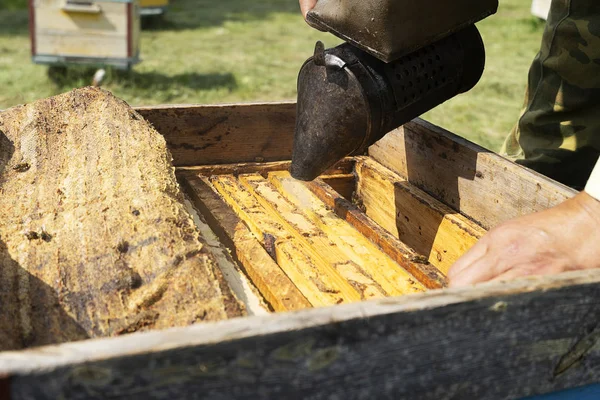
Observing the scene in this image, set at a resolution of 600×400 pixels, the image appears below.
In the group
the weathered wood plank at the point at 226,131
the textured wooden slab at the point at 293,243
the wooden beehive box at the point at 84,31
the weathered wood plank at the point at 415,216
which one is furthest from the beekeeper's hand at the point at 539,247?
the wooden beehive box at the point at 84,31

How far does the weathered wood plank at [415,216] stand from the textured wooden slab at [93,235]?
729 mm

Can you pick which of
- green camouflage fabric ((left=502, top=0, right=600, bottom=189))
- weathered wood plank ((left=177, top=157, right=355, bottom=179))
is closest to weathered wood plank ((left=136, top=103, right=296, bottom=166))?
weathered wood plank ((left=177, top=157, right=355, bottom=179))

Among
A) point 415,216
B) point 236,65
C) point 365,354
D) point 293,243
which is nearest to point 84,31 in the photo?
point 236,65

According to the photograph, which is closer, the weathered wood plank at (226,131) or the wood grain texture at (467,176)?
the wood grain texture at (467,176)

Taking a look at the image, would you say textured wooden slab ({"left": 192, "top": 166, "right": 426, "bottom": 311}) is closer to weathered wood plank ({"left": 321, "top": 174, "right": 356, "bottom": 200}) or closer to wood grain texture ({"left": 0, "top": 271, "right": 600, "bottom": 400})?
weathered wood plank ({"left": 321, "top": 174, "right": 356, "bottom": 200})

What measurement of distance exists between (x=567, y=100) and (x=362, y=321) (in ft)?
6.40

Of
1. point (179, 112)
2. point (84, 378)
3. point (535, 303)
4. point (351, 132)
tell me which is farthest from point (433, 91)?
point (84, 378)

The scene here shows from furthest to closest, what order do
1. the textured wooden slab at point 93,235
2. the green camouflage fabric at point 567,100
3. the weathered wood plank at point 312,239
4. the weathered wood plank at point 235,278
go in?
the green camouflage fabric at point 567,100, the weathered wood plank at point 312,239, the weathered wood plank at point 235,278, the textured wooden slab at point 93,235

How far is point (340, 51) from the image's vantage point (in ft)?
5.62

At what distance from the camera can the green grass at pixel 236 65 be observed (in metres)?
5.32

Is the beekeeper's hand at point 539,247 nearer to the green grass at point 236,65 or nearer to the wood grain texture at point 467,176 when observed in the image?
the wood grain texture at point 467,176

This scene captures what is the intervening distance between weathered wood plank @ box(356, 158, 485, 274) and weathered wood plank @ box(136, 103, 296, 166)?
30 centimetres

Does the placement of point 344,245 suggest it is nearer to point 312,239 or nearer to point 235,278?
point 312,239

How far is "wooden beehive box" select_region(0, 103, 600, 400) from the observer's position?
778 millimetres
